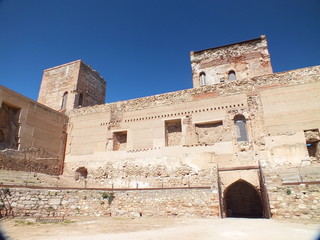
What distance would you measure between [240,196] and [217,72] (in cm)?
1007

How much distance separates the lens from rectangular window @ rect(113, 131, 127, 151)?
15397 mm

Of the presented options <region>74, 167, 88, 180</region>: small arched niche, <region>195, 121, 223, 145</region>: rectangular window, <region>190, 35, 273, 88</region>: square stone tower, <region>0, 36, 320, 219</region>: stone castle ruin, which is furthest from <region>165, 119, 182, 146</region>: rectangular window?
<region>190, 35, 273, 88</region>: square stone tower

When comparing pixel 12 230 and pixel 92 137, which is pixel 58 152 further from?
pixel 12 230

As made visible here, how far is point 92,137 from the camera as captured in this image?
1593 centimetres

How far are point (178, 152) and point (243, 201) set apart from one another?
19.9 feet

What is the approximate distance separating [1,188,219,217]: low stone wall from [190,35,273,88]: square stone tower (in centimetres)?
1180

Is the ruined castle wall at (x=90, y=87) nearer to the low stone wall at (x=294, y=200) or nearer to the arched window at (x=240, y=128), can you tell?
the arched window at (x=240, y=128)

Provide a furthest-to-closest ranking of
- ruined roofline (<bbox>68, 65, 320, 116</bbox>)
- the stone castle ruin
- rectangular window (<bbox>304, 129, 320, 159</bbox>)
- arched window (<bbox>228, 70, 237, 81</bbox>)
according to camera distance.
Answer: arched window (<bbox>228, 70, 237, 81</bbox>) < ruined roofline (<bbox>68, 65, 320, 116</bbox>) < rectangular window (<bbox>304, 129, 320, 159</bbox>) < the stone castle ruin

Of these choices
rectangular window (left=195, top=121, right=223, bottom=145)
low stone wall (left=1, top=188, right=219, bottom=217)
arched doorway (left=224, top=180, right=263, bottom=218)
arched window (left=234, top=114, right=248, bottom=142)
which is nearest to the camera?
low stone wall (left=1, top=188, right=219, bottom=217)

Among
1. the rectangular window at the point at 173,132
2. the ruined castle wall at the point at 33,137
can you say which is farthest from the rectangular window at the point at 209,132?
the ruined castle wall at the point at 33,137

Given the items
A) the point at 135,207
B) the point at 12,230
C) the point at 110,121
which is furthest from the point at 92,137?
the point at 12,230

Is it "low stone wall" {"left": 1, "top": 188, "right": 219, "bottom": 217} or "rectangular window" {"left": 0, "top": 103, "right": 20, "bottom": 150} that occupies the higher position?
"rectangular window" {"left": 0, "top": 103, "right": 20, "bottom": 150}

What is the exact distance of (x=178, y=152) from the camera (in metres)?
13.3

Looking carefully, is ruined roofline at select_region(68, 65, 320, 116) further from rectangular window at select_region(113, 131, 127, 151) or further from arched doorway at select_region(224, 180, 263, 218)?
arched doorway at select_region(224, 180, 263, 218)
